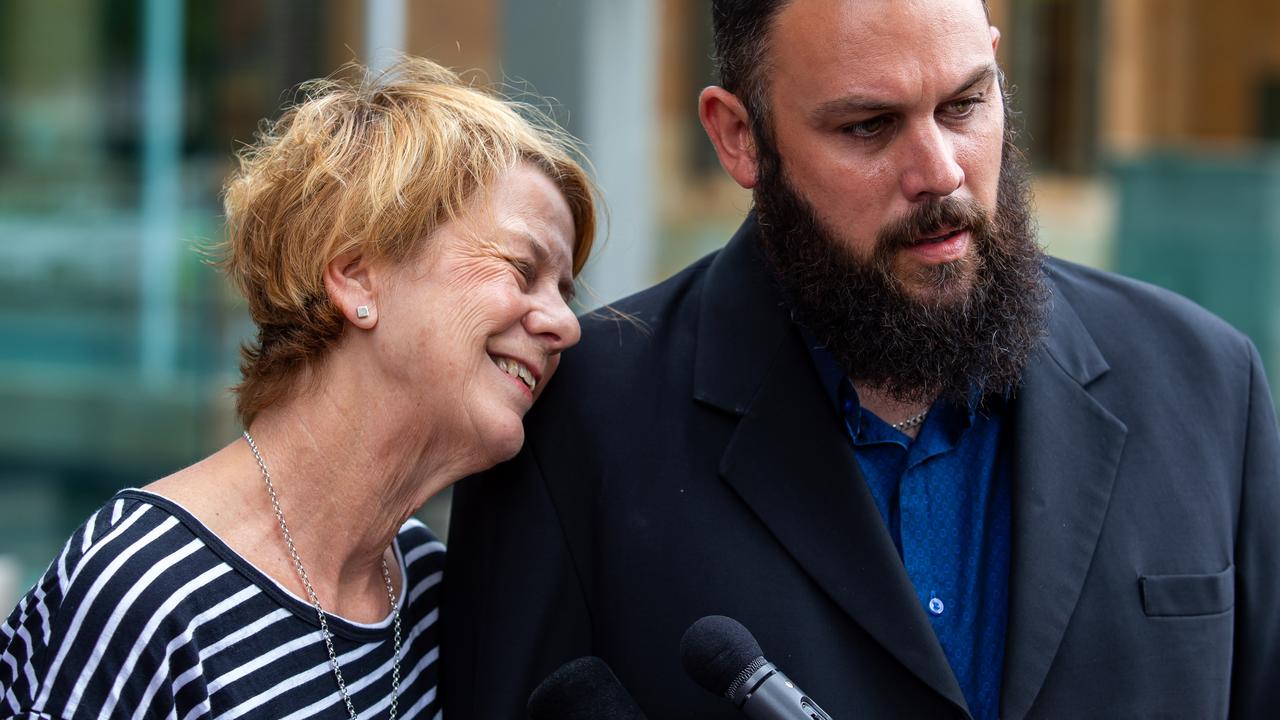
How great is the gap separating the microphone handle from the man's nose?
0.74m

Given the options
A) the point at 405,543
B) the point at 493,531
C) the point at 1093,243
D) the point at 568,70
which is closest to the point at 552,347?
the point at 493,531

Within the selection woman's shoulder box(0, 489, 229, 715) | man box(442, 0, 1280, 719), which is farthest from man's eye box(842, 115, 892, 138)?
woman's shoulder box(0, 489, 229, 715)

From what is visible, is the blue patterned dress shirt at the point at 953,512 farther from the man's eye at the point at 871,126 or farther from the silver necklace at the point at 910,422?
the man's eye at the point at 871,126

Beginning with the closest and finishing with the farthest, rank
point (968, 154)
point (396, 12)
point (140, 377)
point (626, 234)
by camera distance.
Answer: point (968, 154)
point (626, 234)
point (396, 12)
point (140, 377)

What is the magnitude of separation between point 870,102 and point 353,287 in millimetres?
A: 799

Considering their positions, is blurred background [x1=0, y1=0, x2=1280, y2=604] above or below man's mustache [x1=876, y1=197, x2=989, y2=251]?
below

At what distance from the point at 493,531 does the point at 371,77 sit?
2.49 feet

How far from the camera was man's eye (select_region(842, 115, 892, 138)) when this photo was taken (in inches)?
86.9

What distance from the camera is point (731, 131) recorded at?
2500 mm

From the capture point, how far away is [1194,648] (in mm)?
2203

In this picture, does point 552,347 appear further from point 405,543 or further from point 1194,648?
point 1194,648

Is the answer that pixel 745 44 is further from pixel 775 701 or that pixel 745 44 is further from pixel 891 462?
pixel 775 701

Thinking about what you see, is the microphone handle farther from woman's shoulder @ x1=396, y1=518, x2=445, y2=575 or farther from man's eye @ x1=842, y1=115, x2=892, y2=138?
woman's shoulder @ x1=396, y1=518, x2=445, y2=575

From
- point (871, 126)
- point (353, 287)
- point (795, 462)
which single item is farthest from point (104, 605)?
point (871, 126)
